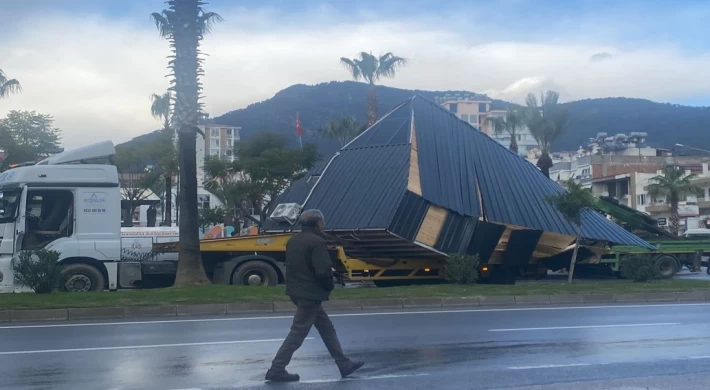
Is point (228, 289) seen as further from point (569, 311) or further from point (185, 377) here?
point (185, 377)

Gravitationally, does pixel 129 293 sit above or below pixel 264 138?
below

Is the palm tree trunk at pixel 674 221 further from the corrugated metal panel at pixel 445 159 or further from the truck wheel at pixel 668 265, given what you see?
the corrugated metal panel at pixel 445 159

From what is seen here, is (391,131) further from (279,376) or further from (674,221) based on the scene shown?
(674,221)

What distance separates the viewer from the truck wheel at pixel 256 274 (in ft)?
70.2

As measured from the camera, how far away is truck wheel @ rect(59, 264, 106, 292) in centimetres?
1886

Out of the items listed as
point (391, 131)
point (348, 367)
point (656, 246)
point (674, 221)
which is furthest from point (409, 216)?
point (674, 221)

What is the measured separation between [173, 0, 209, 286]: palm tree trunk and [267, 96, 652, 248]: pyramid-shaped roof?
432 centimetres

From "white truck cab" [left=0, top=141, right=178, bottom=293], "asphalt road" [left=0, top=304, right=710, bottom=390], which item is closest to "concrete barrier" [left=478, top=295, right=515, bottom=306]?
"asphalt road" [left=0, top=304, right=710, bottom=390]

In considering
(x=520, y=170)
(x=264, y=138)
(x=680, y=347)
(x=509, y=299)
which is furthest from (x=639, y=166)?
(x=680, y=347)

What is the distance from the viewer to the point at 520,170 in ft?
88.7

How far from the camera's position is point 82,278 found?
19062 millimetres

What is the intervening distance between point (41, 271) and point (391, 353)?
9779mm

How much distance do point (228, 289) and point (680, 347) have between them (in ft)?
34.9

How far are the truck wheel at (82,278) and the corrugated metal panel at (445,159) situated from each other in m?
8.85
